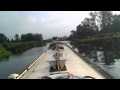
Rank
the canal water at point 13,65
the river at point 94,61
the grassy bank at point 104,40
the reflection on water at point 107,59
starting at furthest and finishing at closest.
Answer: the grassy bank at point 104,40
the canal water at point 13,65
the river at point 94,61
the reflection on water at point 107,59

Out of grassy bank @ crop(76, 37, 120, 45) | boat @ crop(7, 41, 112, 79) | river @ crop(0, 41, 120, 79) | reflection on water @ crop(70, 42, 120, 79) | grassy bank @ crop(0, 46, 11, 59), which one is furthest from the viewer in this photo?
grassy bank @ crop(76, 37, 120, 45)

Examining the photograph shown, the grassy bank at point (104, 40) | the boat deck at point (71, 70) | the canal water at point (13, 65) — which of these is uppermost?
the grassy bank at point (104, 40)

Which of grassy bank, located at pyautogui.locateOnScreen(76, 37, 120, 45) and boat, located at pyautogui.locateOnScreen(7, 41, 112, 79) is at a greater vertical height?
grassy bank, located at pyautogui.locateOnScreen(76, 37, 120, 45)

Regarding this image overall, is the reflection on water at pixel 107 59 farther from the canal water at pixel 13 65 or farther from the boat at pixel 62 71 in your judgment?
the canal water at pixel 13 65

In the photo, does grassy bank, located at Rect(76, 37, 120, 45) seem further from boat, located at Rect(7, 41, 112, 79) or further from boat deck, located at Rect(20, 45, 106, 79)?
boat, located at Rect(7, 41, 112, 79)

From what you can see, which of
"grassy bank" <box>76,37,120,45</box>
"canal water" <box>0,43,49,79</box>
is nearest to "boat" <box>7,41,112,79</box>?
"canal water" <box>0,43,49,79</box>

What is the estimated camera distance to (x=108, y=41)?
1049 centimetres

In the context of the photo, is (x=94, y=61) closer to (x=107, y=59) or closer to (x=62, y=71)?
(x=107, y=59)

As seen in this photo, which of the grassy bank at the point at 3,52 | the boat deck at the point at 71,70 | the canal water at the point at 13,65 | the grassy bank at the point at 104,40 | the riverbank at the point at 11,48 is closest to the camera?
the boat deck at the point at 71,70

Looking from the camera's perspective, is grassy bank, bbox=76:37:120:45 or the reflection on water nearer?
the reflection on water

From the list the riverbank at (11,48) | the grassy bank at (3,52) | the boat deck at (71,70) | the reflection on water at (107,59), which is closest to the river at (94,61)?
the reflection on water at (107,59)

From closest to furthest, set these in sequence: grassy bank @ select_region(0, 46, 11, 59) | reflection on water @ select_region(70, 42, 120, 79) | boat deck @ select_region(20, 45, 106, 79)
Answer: boat deck @ select_region(20, 45, 106, 79)
reflection on water @ select_region(70, 42, 120, 79)
grassy bank @ select_region(0, 46, 11, 59)

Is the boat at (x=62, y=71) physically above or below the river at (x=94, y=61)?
A: above
